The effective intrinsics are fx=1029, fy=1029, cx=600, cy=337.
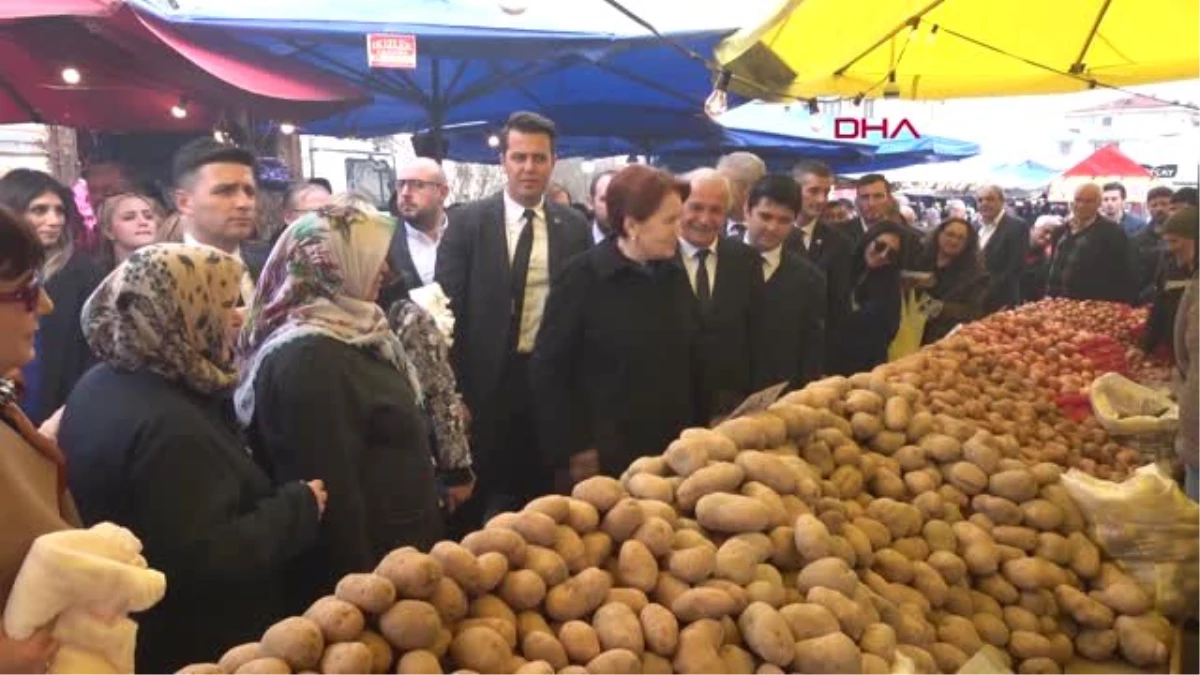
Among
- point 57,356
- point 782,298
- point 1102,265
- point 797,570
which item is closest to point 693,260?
point 782,298

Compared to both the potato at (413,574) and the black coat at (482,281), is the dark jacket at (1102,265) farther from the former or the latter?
the potato at (413,574)

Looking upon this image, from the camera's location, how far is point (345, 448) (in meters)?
2.29

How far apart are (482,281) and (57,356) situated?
1.45 m

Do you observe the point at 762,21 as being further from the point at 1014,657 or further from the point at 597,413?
the point at 1014,657

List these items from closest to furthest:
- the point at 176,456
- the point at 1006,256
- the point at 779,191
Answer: the point at 176,456
the point at 779,191
the point at 1006,256

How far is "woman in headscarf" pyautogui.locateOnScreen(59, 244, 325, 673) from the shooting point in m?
1.87

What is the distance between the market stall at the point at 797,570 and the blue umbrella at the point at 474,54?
8.87 feet

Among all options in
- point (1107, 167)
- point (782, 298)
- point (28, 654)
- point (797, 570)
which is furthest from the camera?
point (1107, 167)

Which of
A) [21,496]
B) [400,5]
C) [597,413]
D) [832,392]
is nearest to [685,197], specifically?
[597,413]

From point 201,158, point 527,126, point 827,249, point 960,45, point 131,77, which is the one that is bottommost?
point 827,249

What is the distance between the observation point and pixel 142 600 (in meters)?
1.40

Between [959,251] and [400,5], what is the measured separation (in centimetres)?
340

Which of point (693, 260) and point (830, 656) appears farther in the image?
point (693, 260)

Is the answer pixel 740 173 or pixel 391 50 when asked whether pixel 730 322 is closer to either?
pixel 740 173
